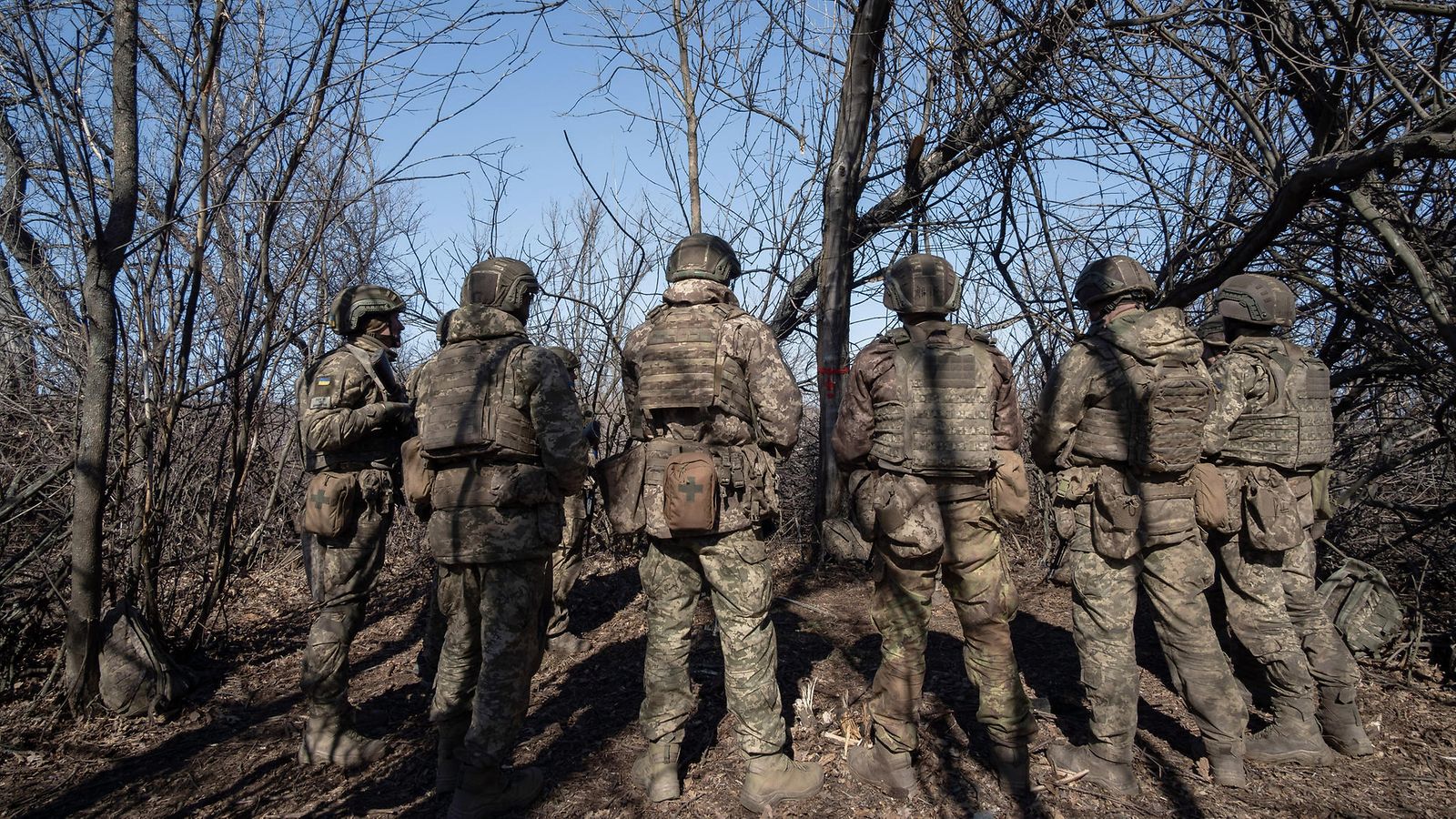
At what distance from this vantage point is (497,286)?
3770mm

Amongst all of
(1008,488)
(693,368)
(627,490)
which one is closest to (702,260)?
(693,368)

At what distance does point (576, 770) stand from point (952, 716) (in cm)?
208

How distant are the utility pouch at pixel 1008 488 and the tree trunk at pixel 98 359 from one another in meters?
4.95

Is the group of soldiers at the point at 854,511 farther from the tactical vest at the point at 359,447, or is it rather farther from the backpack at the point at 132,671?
the backpack at the point at 132,671

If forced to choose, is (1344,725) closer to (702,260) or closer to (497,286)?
(702,260)

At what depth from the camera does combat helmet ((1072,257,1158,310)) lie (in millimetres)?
3986

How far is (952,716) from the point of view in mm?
4402

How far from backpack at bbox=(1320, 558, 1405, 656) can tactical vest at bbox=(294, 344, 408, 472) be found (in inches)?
235

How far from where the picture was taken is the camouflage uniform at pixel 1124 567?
12.3 ft

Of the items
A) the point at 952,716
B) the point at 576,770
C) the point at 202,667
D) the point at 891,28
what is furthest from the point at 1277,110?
the point at 202,667

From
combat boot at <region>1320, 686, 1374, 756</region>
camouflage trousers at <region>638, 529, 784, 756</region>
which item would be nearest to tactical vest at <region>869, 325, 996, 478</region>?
camouflage trousers at <region>638, 529, 784, 756</region>

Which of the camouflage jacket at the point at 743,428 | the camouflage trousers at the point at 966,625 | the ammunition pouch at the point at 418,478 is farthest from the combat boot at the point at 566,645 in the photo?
the camouflage trousers at the point at 966,625

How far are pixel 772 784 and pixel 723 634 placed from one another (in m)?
0.68

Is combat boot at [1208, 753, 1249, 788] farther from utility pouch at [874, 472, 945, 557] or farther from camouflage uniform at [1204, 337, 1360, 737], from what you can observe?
utility pouch at [874, 472, 945, 557]
